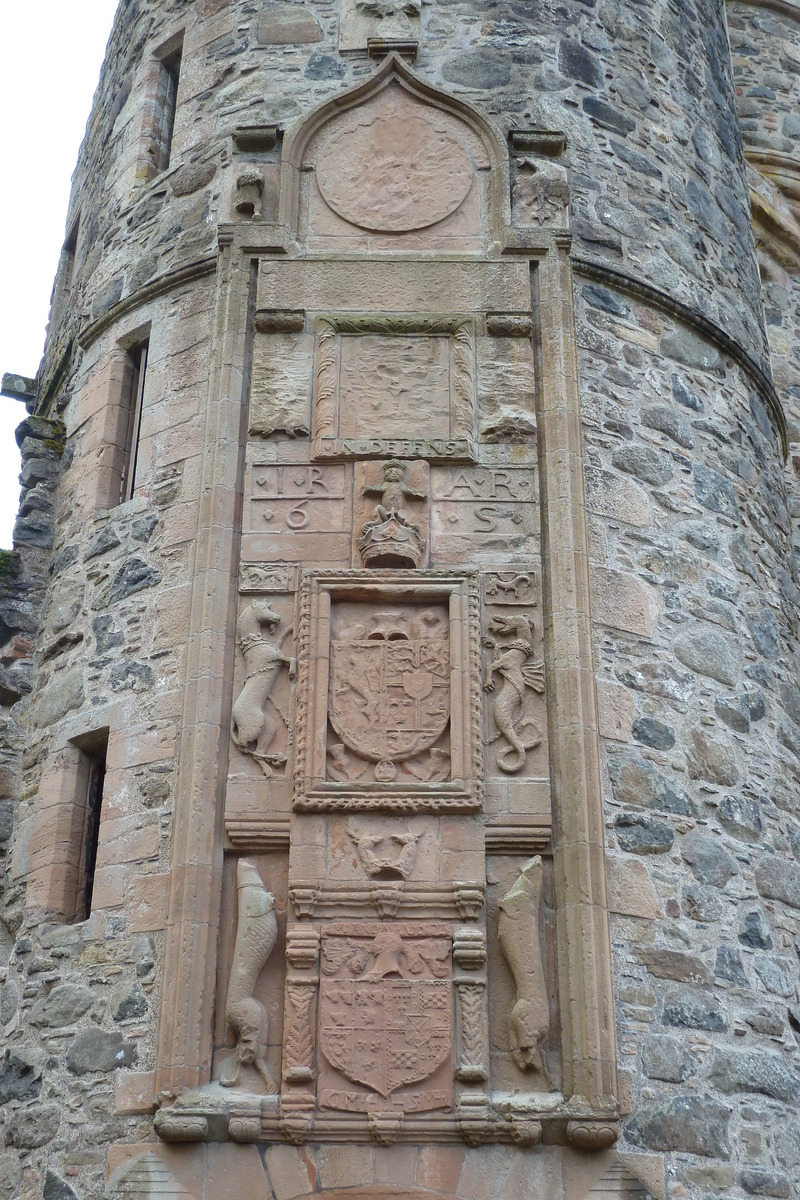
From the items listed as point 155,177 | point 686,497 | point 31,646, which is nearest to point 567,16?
point 155,177

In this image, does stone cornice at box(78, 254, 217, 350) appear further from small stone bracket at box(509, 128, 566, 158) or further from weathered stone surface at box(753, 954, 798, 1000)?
weathered stone surface at box(753, 954, 798, 1000)

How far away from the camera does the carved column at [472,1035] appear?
7.21 m

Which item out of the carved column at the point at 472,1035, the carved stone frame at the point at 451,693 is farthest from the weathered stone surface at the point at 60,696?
the carved column at the point at 472,1035

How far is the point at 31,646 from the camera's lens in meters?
10.2

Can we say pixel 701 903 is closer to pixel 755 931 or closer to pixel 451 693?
pixel 755 931

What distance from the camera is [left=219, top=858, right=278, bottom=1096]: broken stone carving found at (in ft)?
24.2

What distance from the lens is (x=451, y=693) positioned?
809 cm

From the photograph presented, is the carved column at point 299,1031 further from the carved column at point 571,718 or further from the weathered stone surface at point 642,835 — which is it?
the weathered stone surface at point 642,835

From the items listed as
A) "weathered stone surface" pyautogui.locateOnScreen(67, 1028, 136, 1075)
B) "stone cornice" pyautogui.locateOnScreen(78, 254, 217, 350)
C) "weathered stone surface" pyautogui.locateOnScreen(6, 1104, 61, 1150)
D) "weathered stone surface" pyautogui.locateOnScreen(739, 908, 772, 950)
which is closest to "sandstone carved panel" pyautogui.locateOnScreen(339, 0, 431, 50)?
"stone cornice" pyautogui.locateOnScreen(78, 254, 217, 350)

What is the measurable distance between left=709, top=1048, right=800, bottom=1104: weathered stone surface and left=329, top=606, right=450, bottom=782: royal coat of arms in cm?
185

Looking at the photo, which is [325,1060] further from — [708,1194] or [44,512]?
[44,512]

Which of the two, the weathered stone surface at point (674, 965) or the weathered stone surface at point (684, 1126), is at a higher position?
the weathered stone surface at point (674, 965)

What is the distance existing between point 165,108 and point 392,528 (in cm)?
430

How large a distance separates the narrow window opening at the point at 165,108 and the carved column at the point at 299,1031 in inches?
224
